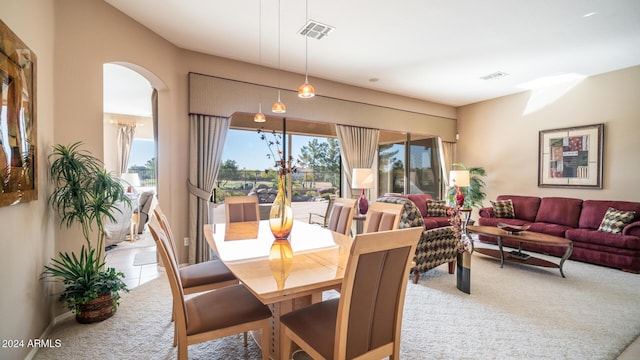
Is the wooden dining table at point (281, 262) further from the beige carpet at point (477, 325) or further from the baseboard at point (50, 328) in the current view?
the baseboard at point (50, 328)

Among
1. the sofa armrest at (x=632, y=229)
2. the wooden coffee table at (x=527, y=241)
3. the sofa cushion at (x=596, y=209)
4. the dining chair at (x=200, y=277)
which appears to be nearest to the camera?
the dining chair at (x=200, y=277)

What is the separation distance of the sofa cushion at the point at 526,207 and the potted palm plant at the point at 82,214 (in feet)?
21.4

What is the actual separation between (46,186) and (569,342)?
4420mm

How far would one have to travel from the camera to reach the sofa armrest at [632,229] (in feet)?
13.0

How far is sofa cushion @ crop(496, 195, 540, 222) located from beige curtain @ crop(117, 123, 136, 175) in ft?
31.6

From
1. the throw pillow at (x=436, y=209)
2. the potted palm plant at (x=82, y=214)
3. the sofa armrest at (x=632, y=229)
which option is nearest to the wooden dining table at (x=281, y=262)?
the potted palm plant at (x=82, y=214)

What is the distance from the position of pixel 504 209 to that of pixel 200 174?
18.4 ft

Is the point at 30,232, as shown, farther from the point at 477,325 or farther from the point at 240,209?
the point at 477,325

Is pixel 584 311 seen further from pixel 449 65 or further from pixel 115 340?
pixel 115 340

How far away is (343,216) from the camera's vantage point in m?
3.03

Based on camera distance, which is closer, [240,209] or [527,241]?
[240,209]

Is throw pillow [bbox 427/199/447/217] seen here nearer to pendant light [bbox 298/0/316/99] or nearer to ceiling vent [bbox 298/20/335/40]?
pendant light [bbox 298/0/316/99]

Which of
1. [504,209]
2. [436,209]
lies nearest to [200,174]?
[436,209]

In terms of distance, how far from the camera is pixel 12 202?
1.73 m
